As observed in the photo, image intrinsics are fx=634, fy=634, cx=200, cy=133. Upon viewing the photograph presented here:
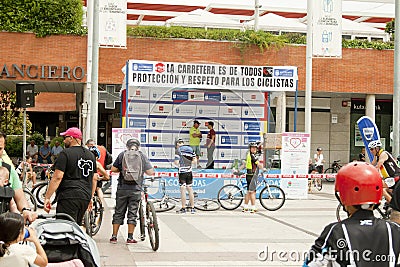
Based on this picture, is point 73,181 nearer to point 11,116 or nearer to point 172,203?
point 172,203

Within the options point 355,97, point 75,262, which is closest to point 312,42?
point 355,97

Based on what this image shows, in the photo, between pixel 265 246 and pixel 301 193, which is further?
pixel 301 193

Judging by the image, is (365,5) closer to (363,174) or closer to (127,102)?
(127,102)

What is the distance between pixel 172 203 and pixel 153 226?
18.3 feet

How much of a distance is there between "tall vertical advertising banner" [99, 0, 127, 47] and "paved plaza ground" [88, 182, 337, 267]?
5782 mm

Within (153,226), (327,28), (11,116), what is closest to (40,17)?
(327,28)

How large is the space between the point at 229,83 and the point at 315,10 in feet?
15.5

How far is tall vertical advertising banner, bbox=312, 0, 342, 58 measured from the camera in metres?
20.1

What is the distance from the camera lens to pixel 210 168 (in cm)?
1830

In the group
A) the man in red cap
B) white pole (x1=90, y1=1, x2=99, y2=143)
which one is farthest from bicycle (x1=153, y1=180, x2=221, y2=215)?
the man in red cap

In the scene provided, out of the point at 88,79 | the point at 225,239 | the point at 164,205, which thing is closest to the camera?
the point at 225,239

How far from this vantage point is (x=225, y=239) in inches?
422

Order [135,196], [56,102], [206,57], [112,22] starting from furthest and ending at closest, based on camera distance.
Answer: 1. [56,102]
2. [206,57]
3. [112,22]
4. [135,196]

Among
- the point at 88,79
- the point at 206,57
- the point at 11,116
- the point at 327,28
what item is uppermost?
the point at 327,28
